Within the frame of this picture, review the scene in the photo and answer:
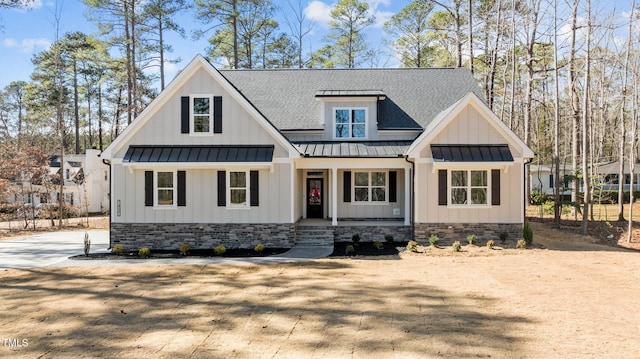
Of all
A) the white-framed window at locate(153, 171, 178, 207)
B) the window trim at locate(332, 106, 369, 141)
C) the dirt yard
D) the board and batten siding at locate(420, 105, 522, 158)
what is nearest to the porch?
the board and batten siding at locate(420, 105, 522, 158)

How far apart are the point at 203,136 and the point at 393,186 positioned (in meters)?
7.89

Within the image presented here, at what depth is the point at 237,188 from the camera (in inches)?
566

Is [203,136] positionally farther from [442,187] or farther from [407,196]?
[442,187]

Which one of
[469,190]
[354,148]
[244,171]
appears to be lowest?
[469,190]

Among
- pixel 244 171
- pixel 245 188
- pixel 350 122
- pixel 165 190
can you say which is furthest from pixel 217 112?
pixel 350 122

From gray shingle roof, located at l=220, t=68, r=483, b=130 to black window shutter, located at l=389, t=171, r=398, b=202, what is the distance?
1995 millimetres

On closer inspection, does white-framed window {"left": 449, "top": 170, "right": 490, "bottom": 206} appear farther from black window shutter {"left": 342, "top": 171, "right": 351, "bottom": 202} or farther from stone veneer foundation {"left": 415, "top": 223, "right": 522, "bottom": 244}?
black window shutter {"left": 342, "top": 171, "right": 351, "bottom": 202}

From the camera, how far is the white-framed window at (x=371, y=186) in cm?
1709

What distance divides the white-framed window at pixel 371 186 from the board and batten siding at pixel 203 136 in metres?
4.17

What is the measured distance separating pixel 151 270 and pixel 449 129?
10772 mm

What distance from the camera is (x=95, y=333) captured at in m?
6.27

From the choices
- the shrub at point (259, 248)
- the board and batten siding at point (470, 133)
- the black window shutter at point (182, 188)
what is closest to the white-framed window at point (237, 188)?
the black window shutter at point (182, 188)

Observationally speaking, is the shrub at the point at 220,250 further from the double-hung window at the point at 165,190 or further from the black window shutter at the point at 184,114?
the black window shutter at the point at 184,114

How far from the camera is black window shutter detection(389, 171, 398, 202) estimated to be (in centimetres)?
1694
